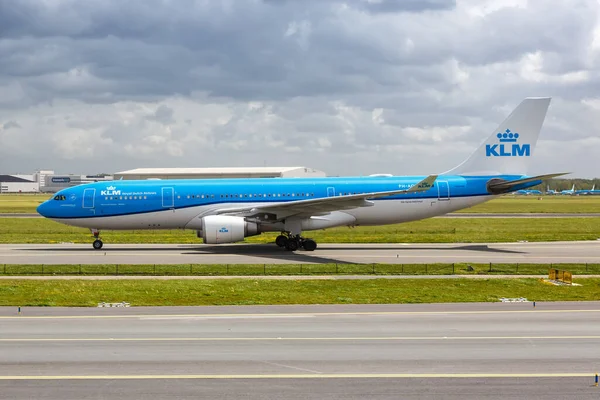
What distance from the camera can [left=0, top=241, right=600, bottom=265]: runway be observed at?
117 ft

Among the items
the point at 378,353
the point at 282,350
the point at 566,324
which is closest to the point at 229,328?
the point at 282,350

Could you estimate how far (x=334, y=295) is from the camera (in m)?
24.3

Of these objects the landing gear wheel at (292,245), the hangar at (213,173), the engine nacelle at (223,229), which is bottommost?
the landing gear wheel at (292,245)

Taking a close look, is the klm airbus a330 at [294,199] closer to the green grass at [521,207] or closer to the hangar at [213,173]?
the green grass at [521,207]

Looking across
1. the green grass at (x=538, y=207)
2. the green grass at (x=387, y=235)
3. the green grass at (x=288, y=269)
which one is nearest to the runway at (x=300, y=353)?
the green grass at (x=288, y=269)

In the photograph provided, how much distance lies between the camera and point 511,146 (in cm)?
4478

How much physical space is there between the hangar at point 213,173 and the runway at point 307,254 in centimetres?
6457

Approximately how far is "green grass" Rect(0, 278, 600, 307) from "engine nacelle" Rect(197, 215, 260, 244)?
34.7ft

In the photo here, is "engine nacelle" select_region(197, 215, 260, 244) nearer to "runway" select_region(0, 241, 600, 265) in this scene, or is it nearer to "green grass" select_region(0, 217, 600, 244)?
"runway" select_region(0, 241, 600, 265)

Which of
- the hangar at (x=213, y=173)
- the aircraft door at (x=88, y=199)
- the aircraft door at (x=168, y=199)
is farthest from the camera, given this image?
the hangar at (x=213, y=173)

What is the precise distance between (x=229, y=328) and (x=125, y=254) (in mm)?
22592

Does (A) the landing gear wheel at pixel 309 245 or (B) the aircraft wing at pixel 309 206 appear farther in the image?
(A) the landing gear wheel at pixel 309 245

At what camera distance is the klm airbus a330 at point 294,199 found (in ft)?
132

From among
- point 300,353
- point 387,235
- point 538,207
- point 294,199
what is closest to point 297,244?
point 294,199
